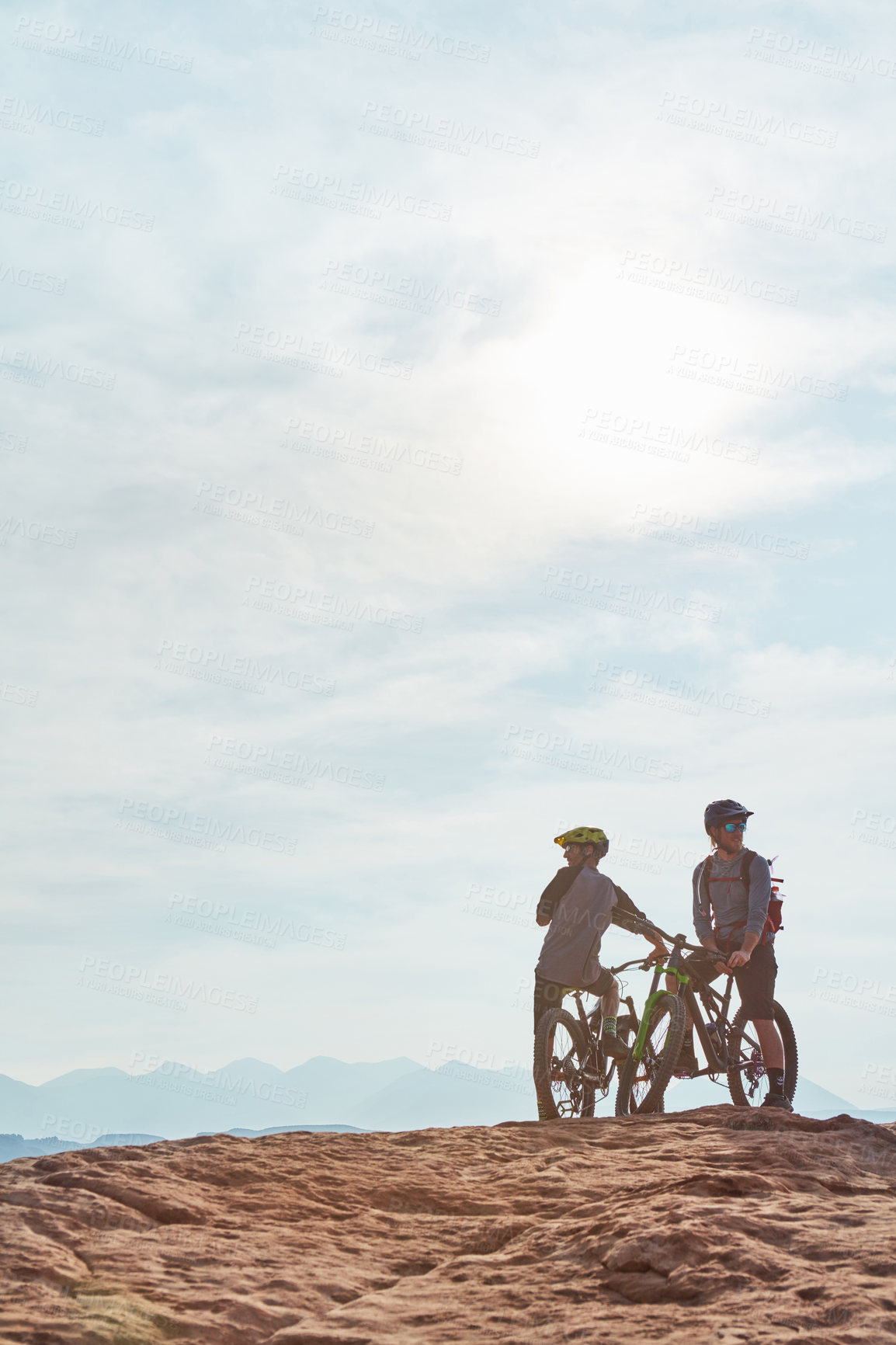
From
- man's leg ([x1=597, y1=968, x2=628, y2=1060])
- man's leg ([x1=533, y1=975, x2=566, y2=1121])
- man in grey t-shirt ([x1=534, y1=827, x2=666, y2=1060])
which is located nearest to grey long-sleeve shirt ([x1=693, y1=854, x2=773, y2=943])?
man in grey t-shirt ([x1=534, y1=827, x2=666, y2=1060])

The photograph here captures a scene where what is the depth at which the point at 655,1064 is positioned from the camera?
8.33m

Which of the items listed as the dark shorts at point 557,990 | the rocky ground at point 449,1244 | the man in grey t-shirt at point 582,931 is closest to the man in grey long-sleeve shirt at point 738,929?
the man in grey t-shirt at point 582,931

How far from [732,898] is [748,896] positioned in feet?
0.43

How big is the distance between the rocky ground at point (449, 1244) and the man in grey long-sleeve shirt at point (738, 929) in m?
2.16

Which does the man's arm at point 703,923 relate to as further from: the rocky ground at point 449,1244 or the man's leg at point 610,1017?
the rocky ground at point 449,1244

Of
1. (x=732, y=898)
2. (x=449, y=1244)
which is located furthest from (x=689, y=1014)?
(x=449, y=1244)

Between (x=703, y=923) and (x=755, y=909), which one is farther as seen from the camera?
(x=703, y=923)

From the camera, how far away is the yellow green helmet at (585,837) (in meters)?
9.45

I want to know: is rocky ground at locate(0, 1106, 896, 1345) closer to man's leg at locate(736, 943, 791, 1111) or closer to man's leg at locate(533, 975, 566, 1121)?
man's leg at locate(736, 943, 791, 1111)

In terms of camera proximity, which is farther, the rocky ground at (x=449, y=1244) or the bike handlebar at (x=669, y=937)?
the bike handlebar at (x=669, y=937)

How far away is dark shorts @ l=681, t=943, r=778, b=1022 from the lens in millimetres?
8570

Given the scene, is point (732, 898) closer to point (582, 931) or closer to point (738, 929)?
point (738, 929)

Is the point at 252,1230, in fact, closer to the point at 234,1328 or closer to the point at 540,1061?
the point at 234,1328

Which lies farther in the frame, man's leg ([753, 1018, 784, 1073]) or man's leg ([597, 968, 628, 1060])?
man's leg ([597, 968, 628, 1060])
